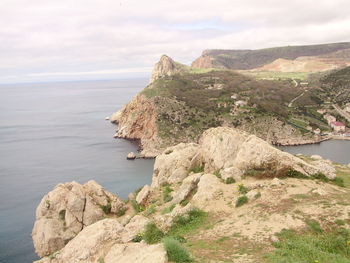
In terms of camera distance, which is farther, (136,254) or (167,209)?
(167,209)

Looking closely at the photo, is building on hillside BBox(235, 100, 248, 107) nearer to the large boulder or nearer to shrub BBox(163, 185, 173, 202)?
the large boulder

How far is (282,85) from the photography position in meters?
197

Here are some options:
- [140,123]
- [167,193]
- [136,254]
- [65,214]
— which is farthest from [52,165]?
[136,254]

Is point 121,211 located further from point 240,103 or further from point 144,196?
point 240,103

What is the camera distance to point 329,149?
4751 inches

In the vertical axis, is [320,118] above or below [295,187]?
below

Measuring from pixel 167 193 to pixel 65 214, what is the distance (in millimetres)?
14693

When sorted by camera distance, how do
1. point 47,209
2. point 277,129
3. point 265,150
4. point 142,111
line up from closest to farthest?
point 265,150 < point 47,209 < point 277,129 < point 142,111

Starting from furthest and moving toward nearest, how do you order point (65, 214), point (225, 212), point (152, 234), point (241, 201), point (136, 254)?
point (65, 214) < point (241, 201) < point (225, 212) < point (152, 234) < point (136, 254)

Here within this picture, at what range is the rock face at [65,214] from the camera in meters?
38.5

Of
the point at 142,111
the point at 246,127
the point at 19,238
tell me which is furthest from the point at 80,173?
the point at 246,127

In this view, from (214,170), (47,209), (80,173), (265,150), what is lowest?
(80,173)

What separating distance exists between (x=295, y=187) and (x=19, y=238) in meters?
50.6

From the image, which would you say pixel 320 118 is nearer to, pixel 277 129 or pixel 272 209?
pixel 277 129
